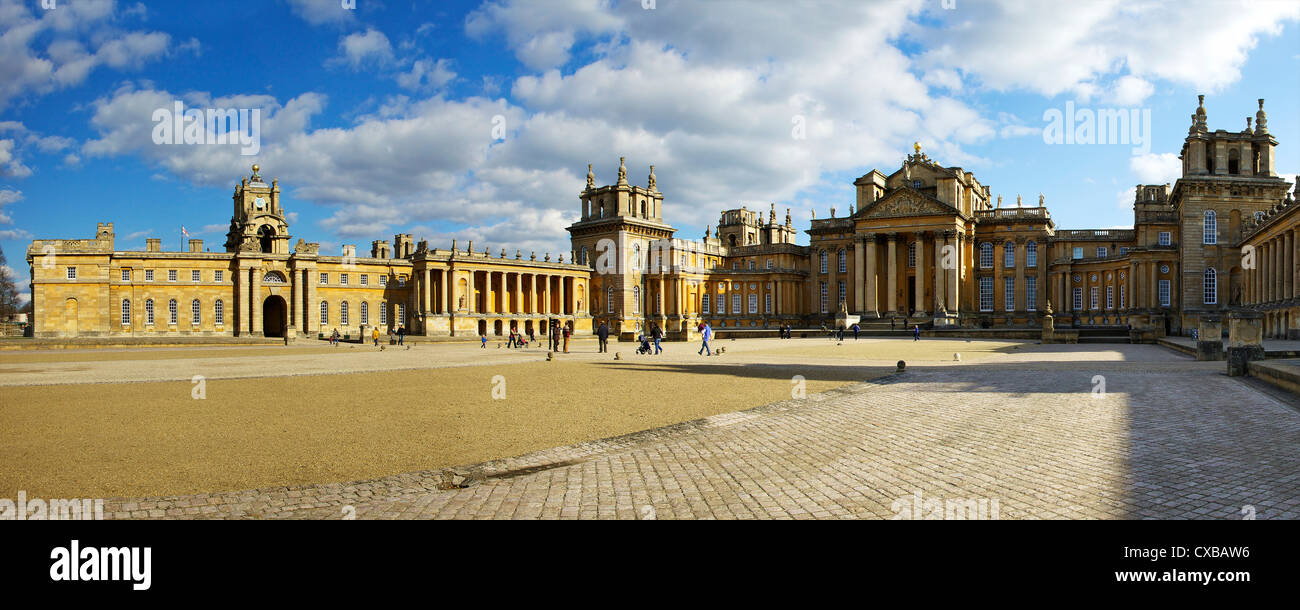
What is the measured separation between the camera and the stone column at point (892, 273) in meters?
65.2

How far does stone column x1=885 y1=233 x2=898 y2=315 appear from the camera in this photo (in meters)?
65.2

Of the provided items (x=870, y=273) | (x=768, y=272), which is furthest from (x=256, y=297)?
(x=870, y=273)

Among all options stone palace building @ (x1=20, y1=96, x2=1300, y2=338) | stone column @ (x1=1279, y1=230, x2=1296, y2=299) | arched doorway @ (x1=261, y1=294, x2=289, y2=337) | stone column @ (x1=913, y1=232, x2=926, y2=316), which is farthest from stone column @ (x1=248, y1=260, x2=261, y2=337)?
stone column @ (x1=1279, y1=230, x2=1296, y2=299)

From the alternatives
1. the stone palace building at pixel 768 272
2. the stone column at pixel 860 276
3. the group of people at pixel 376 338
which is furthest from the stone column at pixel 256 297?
the stone column at pixel 860 276

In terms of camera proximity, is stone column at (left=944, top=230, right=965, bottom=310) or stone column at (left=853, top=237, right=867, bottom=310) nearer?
stone column at (left=944, top=230, right=965, bottom=310)

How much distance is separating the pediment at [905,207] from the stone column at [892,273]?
2345mm

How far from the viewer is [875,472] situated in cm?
679

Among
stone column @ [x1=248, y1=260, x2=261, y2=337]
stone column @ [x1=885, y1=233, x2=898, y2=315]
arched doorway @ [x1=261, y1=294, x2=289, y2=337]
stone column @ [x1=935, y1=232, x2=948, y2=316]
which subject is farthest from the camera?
arched doorway @ [x1=261, y1=294, x2=289, y2=337]

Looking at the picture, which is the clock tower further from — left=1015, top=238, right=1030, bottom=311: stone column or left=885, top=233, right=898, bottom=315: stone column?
left=1015, top=238, right=1030, bottom=311: stone column

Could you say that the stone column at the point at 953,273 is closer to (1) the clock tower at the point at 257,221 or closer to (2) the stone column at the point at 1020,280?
(2) the stone column at the point at 1020,280

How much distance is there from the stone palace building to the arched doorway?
0.18m

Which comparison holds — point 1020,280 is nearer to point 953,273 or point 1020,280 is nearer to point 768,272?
point 953,273
